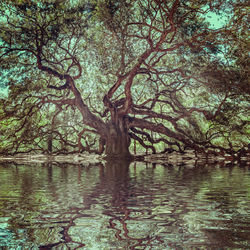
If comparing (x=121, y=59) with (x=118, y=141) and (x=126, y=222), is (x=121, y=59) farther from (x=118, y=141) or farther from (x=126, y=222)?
(x=126, y=222)

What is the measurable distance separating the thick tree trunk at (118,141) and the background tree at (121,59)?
4 centimetres

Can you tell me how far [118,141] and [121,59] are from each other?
4056 millimetres

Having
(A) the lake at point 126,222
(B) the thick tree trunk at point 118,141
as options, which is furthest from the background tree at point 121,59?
(A) the lake at point 126,222

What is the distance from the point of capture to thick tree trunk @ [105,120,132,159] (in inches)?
613

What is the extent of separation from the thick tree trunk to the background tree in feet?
0.14

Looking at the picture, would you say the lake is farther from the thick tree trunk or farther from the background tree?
the thick tree trunk

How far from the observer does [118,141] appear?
1581 centimetres

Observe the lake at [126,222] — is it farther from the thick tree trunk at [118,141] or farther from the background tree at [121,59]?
the thick tree trunk at [118,141]

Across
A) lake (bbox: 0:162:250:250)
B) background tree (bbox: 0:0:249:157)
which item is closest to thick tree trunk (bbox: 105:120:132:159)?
background tree (bbox: 0:0:249:157)

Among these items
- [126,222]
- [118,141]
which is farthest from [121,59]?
[126,222]

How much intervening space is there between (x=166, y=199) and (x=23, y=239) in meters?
2.03

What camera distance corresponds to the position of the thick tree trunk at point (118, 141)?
15.6 m

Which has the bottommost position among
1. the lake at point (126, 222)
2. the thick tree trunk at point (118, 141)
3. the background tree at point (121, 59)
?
the lake at point (126, 222)

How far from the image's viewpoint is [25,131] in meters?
16.6
